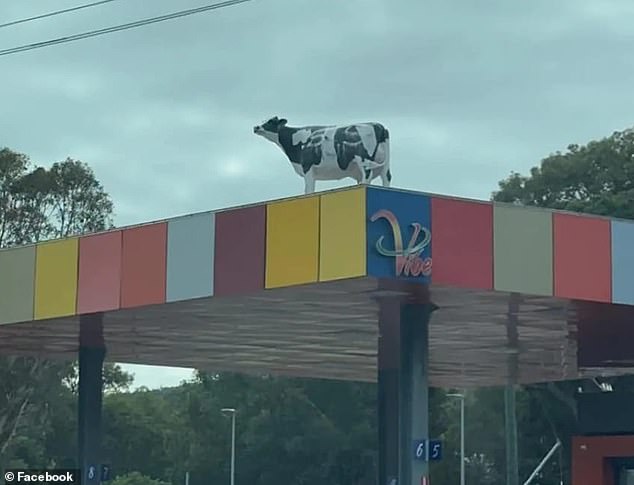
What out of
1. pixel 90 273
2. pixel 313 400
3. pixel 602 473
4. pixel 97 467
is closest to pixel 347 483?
pixel 313 400

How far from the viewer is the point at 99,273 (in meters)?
22.5

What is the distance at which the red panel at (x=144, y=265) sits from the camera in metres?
21.3

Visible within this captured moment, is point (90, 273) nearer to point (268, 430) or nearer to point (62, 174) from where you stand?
point (62, 174)

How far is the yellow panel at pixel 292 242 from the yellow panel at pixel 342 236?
16 centimetres

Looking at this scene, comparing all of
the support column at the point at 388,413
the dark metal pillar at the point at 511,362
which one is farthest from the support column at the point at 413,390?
the support column at the point at 388,413

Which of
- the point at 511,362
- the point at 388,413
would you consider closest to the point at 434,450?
the point at 388,413

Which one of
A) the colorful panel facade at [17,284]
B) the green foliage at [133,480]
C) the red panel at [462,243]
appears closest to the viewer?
the red panel at [462,243]

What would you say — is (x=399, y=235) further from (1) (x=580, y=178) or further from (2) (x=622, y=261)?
(1) (x=580, y=178)

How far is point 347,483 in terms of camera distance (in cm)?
6894

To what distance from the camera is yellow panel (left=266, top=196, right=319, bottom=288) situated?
19031 millimetres

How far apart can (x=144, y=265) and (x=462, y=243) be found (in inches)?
Answer: 197

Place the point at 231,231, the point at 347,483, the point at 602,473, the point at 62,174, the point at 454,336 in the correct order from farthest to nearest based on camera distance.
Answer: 1. the point at 347,483
2. the point at 62,174
3. the point at 602,473
4. the point at 454,336
5. the point at 231,231

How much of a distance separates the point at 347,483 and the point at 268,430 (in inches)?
181

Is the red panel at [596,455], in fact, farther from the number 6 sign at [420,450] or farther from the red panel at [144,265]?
the red panel at [144,265]
